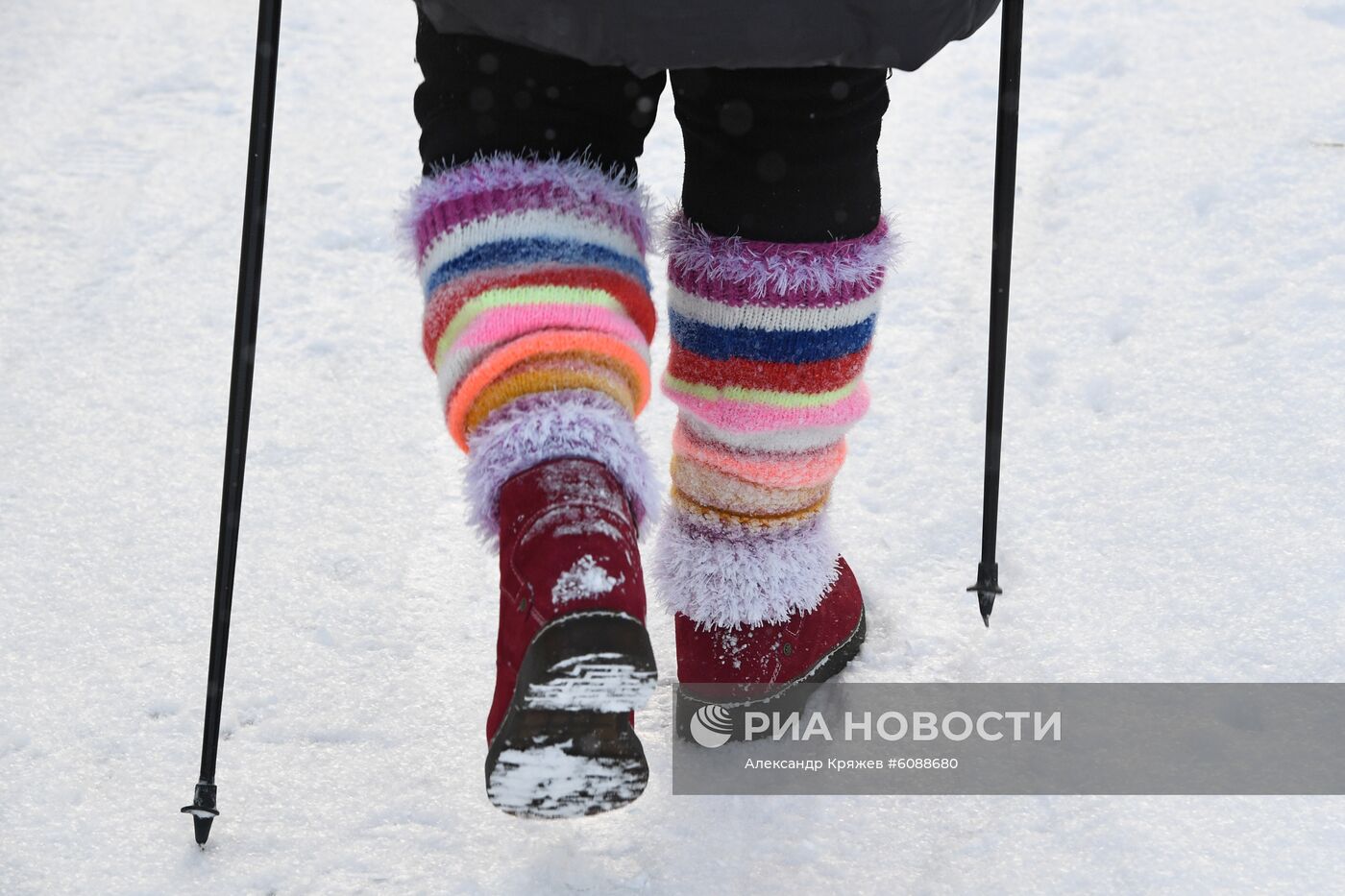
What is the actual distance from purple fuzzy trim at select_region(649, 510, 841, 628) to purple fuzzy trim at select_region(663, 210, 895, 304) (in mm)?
309

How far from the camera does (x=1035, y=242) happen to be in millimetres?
2354

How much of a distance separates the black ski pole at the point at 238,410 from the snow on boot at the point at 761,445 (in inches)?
→ 16.6

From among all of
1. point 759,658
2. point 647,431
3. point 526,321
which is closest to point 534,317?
point 526,321

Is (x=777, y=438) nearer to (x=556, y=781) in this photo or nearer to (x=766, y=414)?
(x=766, y=414)

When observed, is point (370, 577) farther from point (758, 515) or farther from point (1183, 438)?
point (1183, 438)

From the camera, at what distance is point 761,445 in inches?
49.9

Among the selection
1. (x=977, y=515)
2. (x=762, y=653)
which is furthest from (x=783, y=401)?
(x=977, y=515)

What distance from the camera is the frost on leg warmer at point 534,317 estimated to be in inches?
39.3

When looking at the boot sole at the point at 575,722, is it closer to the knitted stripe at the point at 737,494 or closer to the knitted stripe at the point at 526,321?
the knitted stripe at the point at 526,321

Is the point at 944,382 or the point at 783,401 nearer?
the point at 783,401

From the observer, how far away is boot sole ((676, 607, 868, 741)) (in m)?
1.49

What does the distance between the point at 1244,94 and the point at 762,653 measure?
192cm

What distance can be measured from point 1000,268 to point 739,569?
0.47 m

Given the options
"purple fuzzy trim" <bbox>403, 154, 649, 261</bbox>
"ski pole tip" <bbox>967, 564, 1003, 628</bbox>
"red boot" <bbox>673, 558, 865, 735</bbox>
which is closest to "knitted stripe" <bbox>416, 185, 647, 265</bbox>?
"purple fuzzy trim" <bbox>403, 154, 649, 261</bbox>
